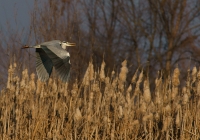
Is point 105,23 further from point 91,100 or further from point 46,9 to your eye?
point 91,100

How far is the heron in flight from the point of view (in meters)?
6.29

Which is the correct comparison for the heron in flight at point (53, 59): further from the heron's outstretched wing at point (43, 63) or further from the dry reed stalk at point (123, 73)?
the dry reed stalk at point (123, 73)

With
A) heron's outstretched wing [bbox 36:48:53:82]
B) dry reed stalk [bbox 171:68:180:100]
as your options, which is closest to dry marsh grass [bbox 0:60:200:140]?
dry reed stalk [bbox 171:68:180:100]

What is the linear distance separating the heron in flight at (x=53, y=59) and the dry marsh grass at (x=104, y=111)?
0.18 metres

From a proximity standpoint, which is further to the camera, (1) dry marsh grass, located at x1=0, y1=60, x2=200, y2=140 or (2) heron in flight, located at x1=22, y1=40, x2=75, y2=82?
(2) heron in flight, located at x1=22, y1=40, x2=75, y2=82

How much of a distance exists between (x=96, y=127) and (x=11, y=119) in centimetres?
124

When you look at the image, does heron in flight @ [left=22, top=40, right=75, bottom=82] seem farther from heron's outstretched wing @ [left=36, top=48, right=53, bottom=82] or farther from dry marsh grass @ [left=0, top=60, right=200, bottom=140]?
dry marsh grass @ [left=0, top=60, right=200, bottom=140]

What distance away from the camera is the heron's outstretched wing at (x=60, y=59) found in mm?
6266

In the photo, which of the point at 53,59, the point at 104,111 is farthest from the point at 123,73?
the point at 53,59

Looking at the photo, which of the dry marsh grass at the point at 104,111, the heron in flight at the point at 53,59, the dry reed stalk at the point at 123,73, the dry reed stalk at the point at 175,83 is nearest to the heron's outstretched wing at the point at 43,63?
the heron in flight at the point at 53,59

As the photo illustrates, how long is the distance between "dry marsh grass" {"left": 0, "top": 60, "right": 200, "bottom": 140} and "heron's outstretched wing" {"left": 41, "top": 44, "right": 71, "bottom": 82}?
0.70ft

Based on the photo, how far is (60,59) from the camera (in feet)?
21.0

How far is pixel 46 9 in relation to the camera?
13336mm

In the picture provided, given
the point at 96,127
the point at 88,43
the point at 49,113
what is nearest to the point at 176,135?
the point at 96,127
